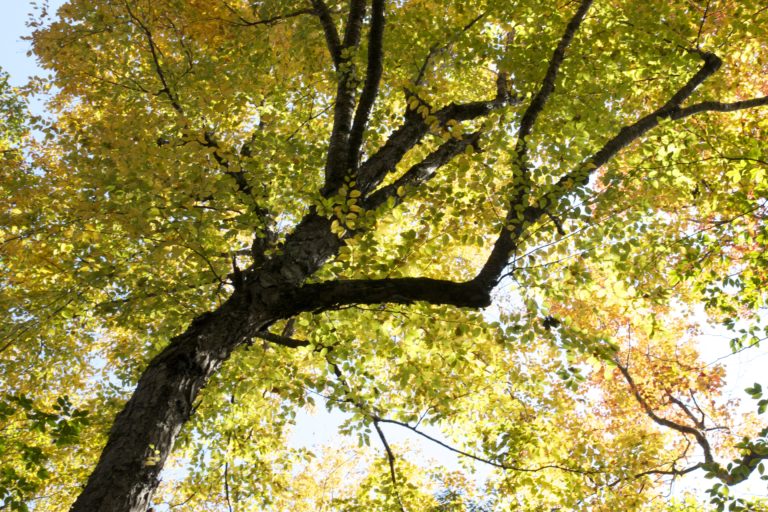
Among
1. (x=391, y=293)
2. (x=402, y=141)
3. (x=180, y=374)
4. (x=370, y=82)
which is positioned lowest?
(x=180, y=374)

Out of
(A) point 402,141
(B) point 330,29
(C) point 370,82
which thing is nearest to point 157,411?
(C) point 370,82

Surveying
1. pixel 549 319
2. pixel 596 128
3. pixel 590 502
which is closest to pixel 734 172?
pixel 596 128

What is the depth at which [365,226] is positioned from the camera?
201 inches

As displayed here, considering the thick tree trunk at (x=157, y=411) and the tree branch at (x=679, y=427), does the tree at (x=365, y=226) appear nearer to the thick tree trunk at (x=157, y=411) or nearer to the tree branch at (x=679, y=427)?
the thick tree trunk at (x=157, y=411)

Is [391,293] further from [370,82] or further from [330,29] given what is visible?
[330,29]

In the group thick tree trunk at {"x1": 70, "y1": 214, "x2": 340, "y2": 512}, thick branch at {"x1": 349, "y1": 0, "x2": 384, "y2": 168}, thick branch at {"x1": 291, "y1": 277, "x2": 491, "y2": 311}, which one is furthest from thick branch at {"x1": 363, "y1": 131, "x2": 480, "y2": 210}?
thick branch at {"x1": 291, "y1": 277, "x2": 491, "y2": 311}

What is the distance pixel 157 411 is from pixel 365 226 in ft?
8.11

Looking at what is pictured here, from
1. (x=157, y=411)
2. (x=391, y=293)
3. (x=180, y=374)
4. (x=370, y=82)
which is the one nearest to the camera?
(x=157, y=411)

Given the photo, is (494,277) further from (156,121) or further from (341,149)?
(156,121)

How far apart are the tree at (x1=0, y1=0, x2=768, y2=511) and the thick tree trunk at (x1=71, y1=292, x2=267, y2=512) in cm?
2

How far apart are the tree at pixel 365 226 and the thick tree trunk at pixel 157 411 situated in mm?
19

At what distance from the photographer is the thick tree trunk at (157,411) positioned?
3547 mm

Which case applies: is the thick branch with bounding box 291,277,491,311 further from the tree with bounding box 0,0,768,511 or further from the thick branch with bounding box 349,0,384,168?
the thick branch with bounding box 349,0,384,168

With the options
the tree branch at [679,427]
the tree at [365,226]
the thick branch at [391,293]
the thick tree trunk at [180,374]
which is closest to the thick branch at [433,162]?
the tree at [365,226]
